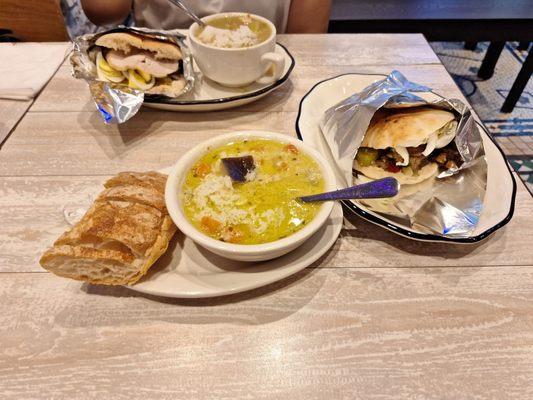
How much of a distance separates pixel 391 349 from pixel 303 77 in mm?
1307

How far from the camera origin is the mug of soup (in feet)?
4.83

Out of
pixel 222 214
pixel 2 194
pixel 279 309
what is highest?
pixel 222 214

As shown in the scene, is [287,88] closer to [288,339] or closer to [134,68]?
[134,68]

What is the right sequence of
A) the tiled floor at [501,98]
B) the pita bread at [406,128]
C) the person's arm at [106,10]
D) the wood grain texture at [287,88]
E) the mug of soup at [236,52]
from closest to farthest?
the pita bread at [406,128] → the mug of soup at [236,52] → the wood grain texture at [287,88] → the person's arm at [106,10] → the tiled floor at [501,98]

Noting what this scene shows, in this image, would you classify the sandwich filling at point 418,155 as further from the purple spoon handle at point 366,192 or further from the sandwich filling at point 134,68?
the sandwich filling at point 134,68

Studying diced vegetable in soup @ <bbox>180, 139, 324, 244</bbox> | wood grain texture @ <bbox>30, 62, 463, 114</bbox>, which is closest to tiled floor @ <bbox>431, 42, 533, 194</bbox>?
wood grain texture @ <bbox>30, 62, 463, 114</bbox>

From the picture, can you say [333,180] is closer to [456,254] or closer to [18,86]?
[456,254]

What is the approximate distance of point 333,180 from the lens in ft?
3.42

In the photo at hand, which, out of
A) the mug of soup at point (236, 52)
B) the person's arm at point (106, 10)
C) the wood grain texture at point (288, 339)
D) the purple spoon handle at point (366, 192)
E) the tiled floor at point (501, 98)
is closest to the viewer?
the wood grain texture at point (288, 339)

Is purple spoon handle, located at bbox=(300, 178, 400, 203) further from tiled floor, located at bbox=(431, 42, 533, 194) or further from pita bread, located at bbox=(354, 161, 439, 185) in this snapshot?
tiled floor, located at bbox=(431, 42, 533, 194)

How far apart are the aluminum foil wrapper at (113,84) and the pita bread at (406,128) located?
751 millimetres

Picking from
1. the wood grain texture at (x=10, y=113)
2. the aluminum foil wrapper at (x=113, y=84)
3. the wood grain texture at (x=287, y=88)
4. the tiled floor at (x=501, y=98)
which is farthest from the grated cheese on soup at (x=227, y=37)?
the tiled floor at (x=501, y=98)

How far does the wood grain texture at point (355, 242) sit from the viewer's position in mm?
1067

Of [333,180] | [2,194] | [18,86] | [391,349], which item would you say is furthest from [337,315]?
[18,86]
